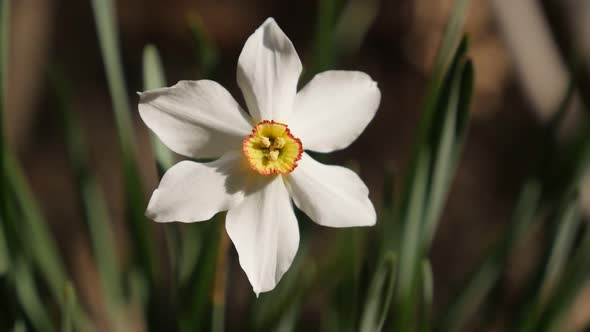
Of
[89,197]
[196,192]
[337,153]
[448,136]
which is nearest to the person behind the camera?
[196,192]

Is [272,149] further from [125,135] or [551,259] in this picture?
[551,259]

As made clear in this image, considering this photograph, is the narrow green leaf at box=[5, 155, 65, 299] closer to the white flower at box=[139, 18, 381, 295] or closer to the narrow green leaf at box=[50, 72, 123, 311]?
the narrow green leaf at box=[50, 72, 123, 311]

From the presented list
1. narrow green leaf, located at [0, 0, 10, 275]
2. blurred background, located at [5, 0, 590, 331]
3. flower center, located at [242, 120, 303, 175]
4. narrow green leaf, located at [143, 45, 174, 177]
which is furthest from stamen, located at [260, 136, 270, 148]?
blurred background, located at [5, 0, 590, 331]

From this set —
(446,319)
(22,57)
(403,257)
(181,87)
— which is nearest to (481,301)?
(446,319)

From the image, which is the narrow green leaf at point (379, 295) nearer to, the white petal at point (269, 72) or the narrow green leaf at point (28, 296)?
the white petal at point (269, 72)

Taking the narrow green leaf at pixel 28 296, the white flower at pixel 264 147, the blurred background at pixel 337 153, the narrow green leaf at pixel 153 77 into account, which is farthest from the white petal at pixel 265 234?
the blurred background at pixel 337 153

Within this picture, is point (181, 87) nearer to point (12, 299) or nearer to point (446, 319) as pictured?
point (12, 299)

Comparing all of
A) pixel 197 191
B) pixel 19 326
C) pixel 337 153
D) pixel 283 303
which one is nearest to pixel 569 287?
pixel 283 303
